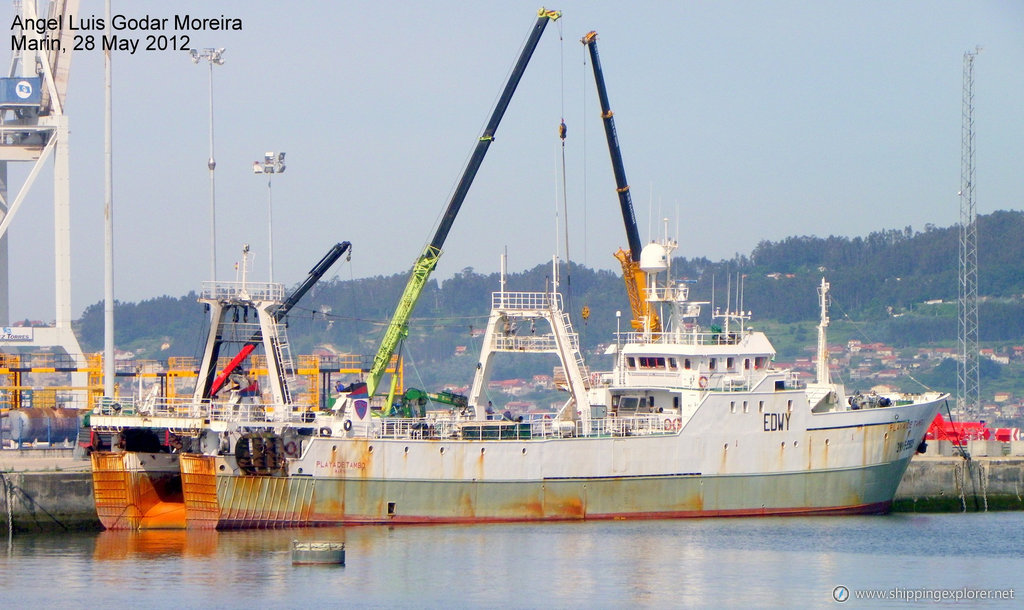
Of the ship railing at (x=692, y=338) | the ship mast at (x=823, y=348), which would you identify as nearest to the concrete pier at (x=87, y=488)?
Answer: the ship mast at (x=823, y=348)

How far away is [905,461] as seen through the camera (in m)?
51.8

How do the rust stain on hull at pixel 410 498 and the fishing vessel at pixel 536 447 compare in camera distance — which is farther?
the fishing vessel at pixel 536 447

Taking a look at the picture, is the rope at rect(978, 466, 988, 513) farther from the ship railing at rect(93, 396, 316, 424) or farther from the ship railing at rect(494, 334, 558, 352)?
the ship railing at rect(93, 396, 316, 424)

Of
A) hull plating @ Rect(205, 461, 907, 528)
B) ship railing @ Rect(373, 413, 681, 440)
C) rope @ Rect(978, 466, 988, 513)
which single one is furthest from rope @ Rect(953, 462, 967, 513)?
ship railing @ Rect(373, 413, 681, 440)

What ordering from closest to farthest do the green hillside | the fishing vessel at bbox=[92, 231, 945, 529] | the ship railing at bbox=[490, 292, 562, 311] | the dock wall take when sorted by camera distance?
the dock wall → the fishing vessel at bbox=[92, 231, 945, 529] → the ship railing at bbox=[490, 292, 562, 311] → the green hillside

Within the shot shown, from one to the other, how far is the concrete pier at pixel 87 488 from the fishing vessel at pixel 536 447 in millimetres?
1212

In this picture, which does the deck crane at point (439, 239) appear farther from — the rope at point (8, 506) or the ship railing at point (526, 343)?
the rope at point (8, 506)

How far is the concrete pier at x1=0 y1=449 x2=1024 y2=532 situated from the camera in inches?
1812

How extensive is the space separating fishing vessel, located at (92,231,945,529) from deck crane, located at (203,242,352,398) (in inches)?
10.7

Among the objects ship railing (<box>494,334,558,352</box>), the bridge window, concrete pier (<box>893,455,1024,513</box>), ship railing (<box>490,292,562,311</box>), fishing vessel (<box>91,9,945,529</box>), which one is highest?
ship railing (<box>490,292,562,311</box>)

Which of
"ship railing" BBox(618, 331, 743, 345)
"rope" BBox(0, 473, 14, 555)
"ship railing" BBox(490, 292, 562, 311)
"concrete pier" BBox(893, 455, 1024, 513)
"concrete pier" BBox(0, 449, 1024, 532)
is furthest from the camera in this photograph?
"concrete pier" BBox(893, 455, 1024, 513)

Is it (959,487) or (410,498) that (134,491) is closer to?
(410,498)

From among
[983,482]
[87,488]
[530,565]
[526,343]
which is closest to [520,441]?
[526,343]

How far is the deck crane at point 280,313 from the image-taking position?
48.8m
